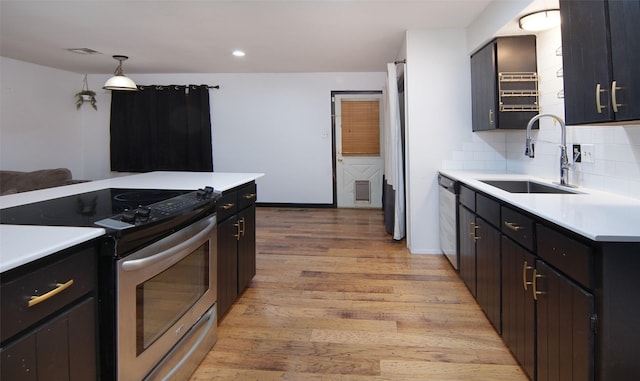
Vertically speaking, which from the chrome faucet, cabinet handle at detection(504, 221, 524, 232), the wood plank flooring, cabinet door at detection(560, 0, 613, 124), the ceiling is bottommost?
the wood plank flooring

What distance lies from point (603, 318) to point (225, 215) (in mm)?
1942

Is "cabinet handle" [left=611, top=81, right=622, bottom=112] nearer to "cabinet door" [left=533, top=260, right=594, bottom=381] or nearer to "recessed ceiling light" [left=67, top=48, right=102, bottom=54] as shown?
"cabinet door" [left=533, top=260, right=594, bottom=381]

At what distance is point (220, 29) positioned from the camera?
148 inches

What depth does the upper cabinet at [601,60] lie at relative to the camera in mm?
1301

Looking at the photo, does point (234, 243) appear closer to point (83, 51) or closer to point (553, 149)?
point (553, 149)

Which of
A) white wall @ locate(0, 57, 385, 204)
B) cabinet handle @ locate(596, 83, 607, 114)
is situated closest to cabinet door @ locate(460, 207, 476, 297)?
cabinet handle @ locate(596, 83, 607, 114)

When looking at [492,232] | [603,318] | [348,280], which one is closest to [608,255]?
[603,318]

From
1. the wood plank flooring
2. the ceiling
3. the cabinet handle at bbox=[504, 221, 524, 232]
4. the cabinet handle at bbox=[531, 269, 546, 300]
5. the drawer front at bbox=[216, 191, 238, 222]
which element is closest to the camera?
the cabinet handle at bbox=[531, 269, 546, 300]

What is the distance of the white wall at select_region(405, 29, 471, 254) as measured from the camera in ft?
11.8

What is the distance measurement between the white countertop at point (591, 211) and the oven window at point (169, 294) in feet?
5.16

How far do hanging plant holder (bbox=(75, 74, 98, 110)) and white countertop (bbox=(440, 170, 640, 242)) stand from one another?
679 cm

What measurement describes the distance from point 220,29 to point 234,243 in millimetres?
2504

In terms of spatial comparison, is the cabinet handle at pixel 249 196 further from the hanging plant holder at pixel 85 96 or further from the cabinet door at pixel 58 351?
the hanging plant holder at pixel 85 96

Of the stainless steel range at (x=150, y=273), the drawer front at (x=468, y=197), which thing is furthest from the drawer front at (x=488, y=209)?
the stainless steel range at (x=150, y=273)
